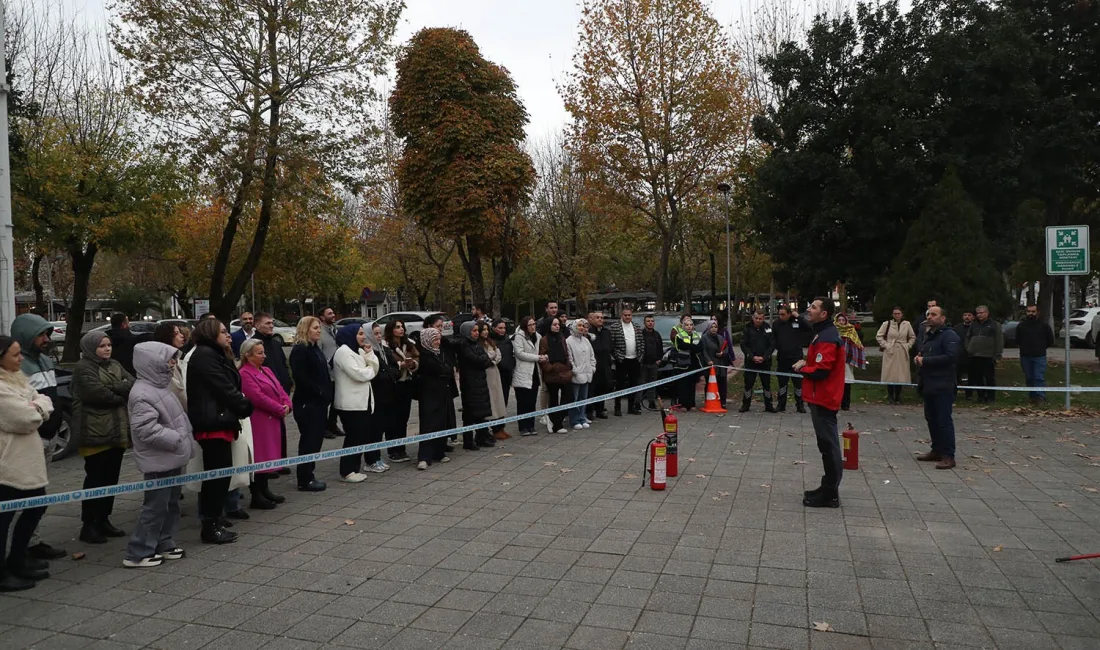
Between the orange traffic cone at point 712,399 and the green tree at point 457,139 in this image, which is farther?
the green tree at point 457,139

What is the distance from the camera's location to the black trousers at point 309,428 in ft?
25.8

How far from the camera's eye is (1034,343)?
1348 cm

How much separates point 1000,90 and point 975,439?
11586mm

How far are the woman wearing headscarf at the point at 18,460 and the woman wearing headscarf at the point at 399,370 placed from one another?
4.05m

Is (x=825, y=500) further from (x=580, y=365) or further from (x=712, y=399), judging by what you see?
(x=712, y=399)

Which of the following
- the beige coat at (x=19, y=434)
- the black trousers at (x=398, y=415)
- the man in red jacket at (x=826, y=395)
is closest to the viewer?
the beige coat at (x=19, y=434)

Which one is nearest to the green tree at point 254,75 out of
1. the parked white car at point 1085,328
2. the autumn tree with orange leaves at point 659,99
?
the autumn tree with orange leaves at point 659,99

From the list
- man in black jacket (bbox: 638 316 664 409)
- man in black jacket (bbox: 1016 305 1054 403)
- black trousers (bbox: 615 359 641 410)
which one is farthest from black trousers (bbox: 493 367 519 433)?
man in black jacket (bbox: 1016 305 1054 403)

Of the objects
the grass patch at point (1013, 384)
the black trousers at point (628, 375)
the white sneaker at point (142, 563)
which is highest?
the black trousers at point (628, 375)

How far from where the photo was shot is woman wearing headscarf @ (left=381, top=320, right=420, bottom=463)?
8.85 meters

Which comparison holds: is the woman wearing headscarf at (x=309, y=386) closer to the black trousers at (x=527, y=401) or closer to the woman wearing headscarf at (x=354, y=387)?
the woman wearing headscarf at (x=354, y=387)

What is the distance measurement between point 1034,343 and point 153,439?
1427 cm

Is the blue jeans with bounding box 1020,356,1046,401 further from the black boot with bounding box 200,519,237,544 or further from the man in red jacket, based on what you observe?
the black boot with bounding box 200,519,237,544

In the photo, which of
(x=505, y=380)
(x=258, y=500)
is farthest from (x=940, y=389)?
(x=258, y=500)
